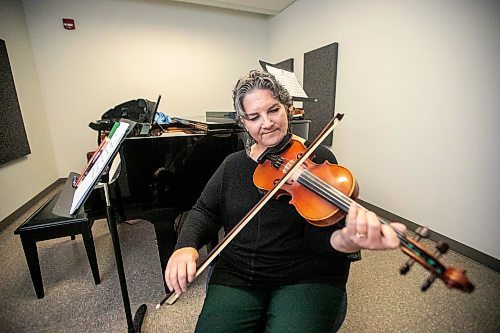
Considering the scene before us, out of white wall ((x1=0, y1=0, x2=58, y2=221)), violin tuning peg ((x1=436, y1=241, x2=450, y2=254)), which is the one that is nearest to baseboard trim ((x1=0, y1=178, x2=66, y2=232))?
white wall ((x1=0, y1=0, x2=58, y2=221))

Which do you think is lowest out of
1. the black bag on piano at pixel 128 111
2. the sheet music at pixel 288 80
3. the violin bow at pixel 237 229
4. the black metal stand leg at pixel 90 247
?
the black metal stand leg at pixel 90 247

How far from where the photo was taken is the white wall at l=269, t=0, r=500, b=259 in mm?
1559

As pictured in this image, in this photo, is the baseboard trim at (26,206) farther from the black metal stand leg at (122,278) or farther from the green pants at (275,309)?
the green pants at (275,309)

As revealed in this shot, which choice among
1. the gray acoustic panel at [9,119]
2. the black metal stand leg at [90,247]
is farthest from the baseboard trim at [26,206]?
the black metal stand leg at [90,247]

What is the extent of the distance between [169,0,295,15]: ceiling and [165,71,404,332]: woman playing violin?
287 centimetres

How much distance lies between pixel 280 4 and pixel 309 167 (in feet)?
10.5

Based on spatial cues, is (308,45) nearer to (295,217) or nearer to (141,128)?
(141,128)

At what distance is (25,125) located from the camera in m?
2.75

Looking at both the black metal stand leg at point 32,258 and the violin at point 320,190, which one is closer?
the violin at point 320,190

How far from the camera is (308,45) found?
9.97ft

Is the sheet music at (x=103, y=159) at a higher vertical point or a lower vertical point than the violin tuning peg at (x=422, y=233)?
higher

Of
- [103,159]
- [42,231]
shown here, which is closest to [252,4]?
[103,159]

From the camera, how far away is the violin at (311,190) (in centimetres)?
55

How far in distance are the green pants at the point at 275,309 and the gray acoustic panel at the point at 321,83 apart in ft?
6.63
